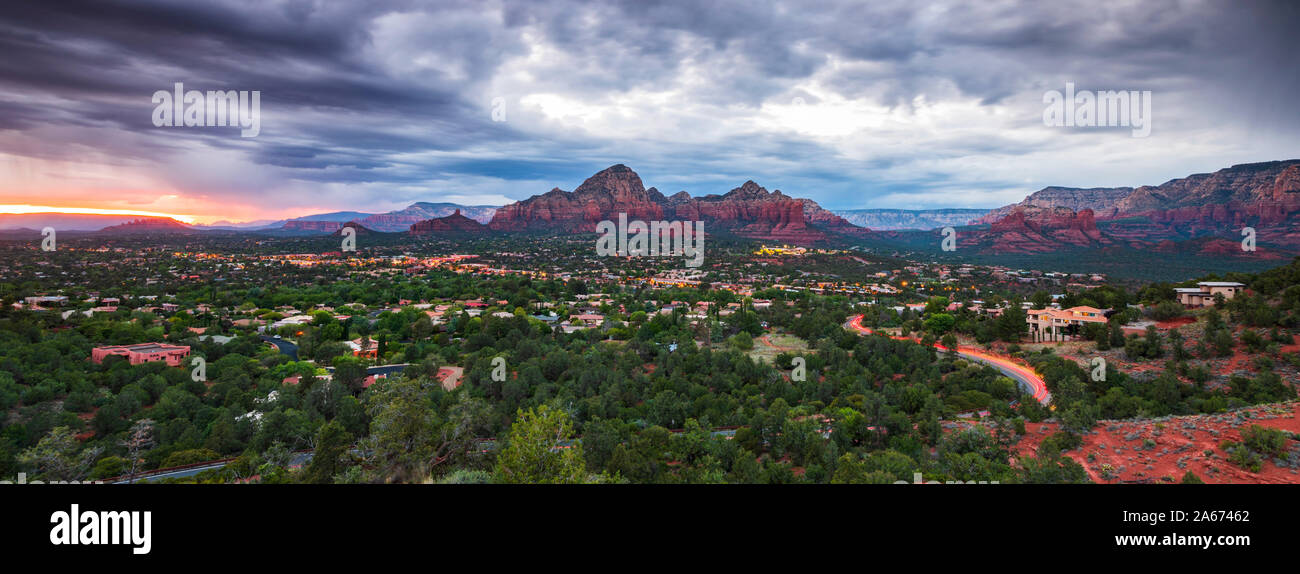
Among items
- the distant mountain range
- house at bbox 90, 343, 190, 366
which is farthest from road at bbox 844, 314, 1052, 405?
the distant mountain range

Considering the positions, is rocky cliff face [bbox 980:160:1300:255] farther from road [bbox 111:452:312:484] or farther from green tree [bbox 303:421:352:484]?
road [bbox 111:452:312:484]

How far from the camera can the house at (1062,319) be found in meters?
32.2

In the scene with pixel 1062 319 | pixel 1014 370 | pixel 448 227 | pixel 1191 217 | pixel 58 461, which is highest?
pixel 1191 217

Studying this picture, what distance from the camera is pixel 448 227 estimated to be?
153250 millimetres

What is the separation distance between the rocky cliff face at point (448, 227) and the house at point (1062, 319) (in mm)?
137641

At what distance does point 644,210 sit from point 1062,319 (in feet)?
441

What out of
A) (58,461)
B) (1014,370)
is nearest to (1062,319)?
(1014,370)

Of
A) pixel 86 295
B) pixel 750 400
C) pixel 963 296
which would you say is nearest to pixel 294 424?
pixel 750 400

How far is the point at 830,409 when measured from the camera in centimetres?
2041

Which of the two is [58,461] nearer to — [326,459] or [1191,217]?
[326,459]

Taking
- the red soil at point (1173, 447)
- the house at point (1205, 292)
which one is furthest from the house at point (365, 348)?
the house at point (1205, 292)
